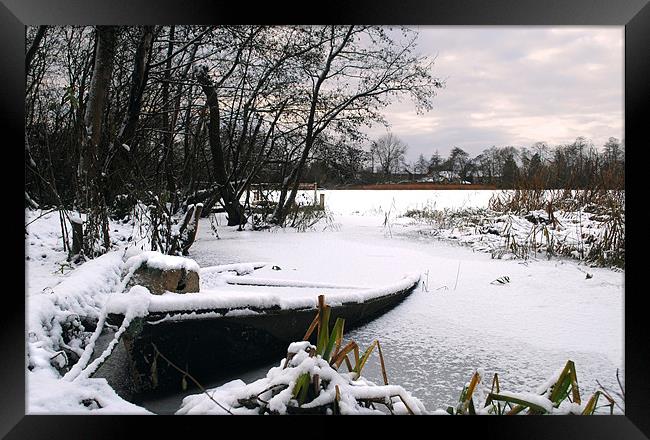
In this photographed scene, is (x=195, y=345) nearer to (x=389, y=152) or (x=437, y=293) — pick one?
(x=437, y=293)

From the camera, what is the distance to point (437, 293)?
2.38m

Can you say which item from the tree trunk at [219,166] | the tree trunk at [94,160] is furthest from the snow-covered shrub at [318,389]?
the tree trunk at [94,160]

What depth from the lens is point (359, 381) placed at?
72.9 inches

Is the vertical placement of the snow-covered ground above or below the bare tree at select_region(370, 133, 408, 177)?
below

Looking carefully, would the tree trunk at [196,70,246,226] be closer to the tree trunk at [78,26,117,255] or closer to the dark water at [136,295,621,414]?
the tree trunk at [78,26,117,255]

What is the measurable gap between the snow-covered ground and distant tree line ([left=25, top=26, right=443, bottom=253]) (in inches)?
8.2

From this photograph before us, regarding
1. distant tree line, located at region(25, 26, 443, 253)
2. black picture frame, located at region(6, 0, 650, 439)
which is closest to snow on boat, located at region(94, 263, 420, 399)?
black picture frame, located at region(6, 0, 650, 439)

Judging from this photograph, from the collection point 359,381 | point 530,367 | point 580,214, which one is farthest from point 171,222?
point 580,214

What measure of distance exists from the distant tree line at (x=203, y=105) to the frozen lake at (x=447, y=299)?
223 mm

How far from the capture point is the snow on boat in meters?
1.94

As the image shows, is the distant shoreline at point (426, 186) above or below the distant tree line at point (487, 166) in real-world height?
below

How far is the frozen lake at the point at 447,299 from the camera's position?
215 cm
